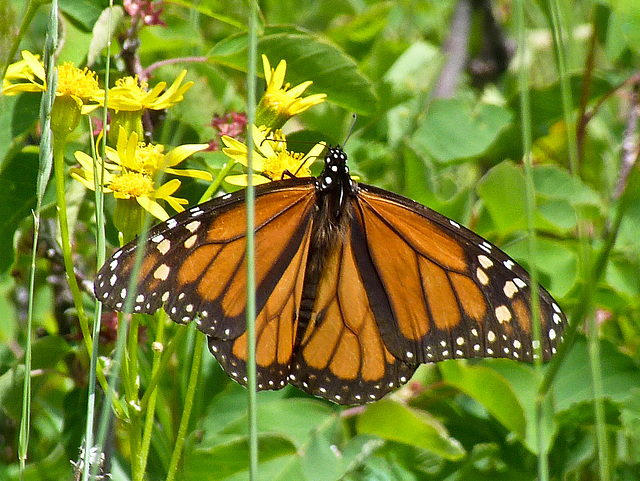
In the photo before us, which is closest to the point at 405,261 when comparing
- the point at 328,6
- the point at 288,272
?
the point at 288,272

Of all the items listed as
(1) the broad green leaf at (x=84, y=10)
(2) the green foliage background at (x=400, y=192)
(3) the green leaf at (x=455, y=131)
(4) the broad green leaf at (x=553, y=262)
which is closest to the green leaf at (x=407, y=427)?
(2) the green foliage background at (x=400, y=192)

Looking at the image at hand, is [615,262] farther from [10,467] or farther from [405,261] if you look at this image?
[10,467]

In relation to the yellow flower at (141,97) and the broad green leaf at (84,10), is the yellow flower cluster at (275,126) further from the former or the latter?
the broad green leaf at (84,10)

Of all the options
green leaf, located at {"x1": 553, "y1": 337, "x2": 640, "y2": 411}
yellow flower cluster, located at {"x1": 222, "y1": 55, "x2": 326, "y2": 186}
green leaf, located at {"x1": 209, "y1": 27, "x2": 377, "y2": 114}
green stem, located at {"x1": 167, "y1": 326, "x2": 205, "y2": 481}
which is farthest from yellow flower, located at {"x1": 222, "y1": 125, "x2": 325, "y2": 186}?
green leaf, located at {"x1": 553, "y1": 337, "x2": 640, "y2": 411}

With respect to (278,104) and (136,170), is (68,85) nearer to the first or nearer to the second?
(136,170)

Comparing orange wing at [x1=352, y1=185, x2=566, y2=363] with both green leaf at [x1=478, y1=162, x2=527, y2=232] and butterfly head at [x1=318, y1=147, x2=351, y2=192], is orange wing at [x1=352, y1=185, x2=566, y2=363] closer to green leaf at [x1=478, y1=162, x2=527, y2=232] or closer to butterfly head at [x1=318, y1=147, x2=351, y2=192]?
butterfly head at [x1=318, y1=147, x2=351, y2=192]

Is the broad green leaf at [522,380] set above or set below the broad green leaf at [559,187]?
below
